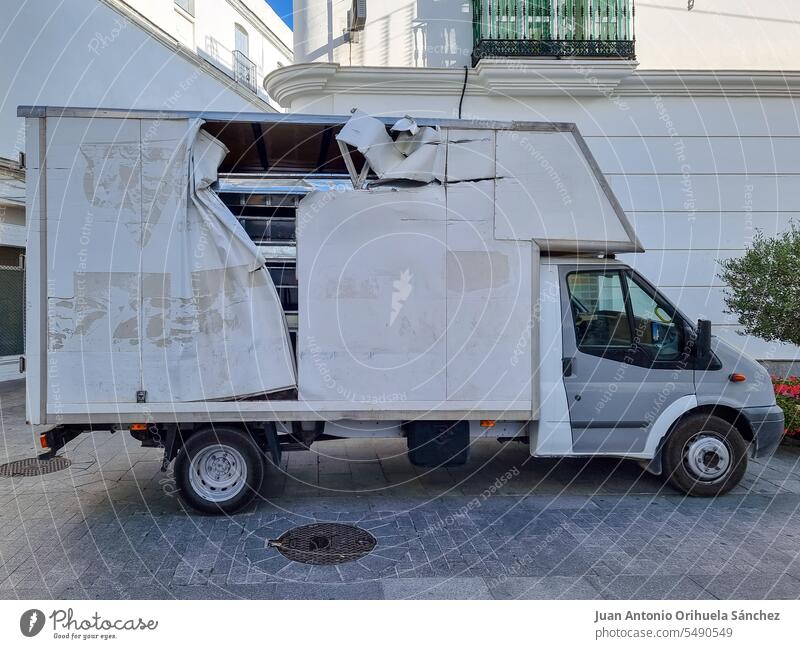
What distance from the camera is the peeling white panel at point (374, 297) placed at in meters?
5.31

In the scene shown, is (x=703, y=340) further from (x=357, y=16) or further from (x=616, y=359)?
(x=357, y=16)

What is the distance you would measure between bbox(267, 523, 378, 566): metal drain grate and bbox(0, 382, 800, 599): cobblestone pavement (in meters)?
0.11

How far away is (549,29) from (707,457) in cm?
779

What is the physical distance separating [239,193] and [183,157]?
0.88 metres

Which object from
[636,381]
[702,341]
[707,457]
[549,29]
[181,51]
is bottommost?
[707,457]

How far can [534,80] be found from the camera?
417 inches

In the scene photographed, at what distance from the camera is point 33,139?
5066mm

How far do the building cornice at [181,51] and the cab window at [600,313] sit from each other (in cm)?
1245

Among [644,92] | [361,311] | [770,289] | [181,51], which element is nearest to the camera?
[361,311]

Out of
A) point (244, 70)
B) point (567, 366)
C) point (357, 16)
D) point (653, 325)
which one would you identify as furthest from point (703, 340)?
point (244, 70)

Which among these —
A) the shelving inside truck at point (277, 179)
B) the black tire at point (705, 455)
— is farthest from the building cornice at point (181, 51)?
the black tire at point (705, 455)

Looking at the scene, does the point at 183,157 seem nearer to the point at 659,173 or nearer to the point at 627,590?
the point at 627,590

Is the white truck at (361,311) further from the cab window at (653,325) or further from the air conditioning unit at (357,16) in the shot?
the air conditioning unit at (357,16)

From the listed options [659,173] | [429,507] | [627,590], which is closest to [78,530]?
[429,507]
